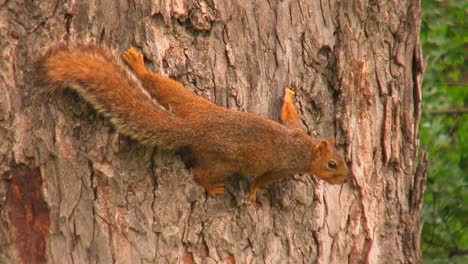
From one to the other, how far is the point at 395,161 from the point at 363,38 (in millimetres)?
579

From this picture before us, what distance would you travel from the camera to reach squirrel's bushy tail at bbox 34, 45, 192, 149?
2949 mm

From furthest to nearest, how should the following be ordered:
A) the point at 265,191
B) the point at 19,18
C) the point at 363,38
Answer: the point at 363,38, the point at 265,191, the point at 19,18

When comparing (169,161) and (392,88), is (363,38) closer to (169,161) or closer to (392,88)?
(392,88)

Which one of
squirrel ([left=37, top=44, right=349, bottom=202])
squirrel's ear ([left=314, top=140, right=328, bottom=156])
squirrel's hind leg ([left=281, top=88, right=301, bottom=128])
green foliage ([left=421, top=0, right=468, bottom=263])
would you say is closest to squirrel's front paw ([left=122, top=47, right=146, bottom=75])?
squirrel ([left=37, top=44, right=349, bottom=202])

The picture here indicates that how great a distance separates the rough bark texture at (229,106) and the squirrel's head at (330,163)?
0.08 metres

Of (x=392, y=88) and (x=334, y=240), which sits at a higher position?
(x=392, y=88)

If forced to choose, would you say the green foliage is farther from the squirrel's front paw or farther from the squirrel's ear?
the squirrel's front paw

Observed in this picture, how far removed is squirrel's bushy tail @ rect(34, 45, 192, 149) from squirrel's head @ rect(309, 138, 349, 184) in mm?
598

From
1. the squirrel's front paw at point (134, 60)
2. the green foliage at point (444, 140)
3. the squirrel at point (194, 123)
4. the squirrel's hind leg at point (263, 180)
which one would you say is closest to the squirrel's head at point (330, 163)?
the squirrel at point (194, 123)

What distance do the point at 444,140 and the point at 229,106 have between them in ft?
7.86

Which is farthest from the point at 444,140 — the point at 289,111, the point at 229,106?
the point at 229,106

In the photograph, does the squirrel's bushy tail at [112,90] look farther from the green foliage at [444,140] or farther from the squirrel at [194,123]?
the green foliage at [444,140]

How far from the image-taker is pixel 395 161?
11.9 ft

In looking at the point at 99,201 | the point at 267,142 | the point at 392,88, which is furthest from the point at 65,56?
the point at 392,88
